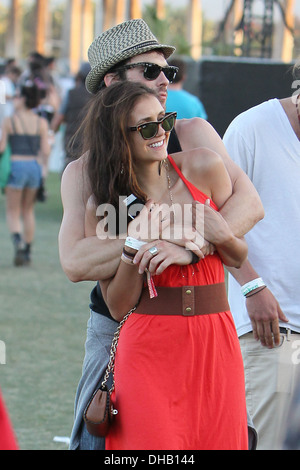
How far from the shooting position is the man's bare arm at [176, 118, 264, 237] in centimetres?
282

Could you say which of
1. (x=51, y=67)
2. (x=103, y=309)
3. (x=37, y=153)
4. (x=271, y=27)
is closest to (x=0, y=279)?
(x=37, y=153)

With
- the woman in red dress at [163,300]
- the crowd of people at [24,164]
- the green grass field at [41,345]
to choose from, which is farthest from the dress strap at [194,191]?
the crowd of people at [24,164]

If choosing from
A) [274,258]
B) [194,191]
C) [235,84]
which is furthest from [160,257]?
[235,84]

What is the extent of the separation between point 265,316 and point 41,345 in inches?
141

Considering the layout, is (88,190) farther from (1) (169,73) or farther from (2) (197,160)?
(1) (169,73)

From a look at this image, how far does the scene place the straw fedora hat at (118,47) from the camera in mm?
2988

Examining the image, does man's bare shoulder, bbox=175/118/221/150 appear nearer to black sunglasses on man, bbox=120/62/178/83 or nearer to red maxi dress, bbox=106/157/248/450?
black sunglasses on man, bbox=120/62/178/83

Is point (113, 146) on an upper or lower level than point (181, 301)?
upper

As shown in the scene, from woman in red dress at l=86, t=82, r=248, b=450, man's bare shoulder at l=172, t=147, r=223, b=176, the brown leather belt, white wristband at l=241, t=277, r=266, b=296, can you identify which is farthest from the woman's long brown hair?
white wristband at l=241, t=277, r=266, b=296

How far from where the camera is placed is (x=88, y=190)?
2.81m

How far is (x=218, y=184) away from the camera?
2834 mm

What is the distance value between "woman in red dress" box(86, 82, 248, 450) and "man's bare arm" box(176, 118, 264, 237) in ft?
0.26
